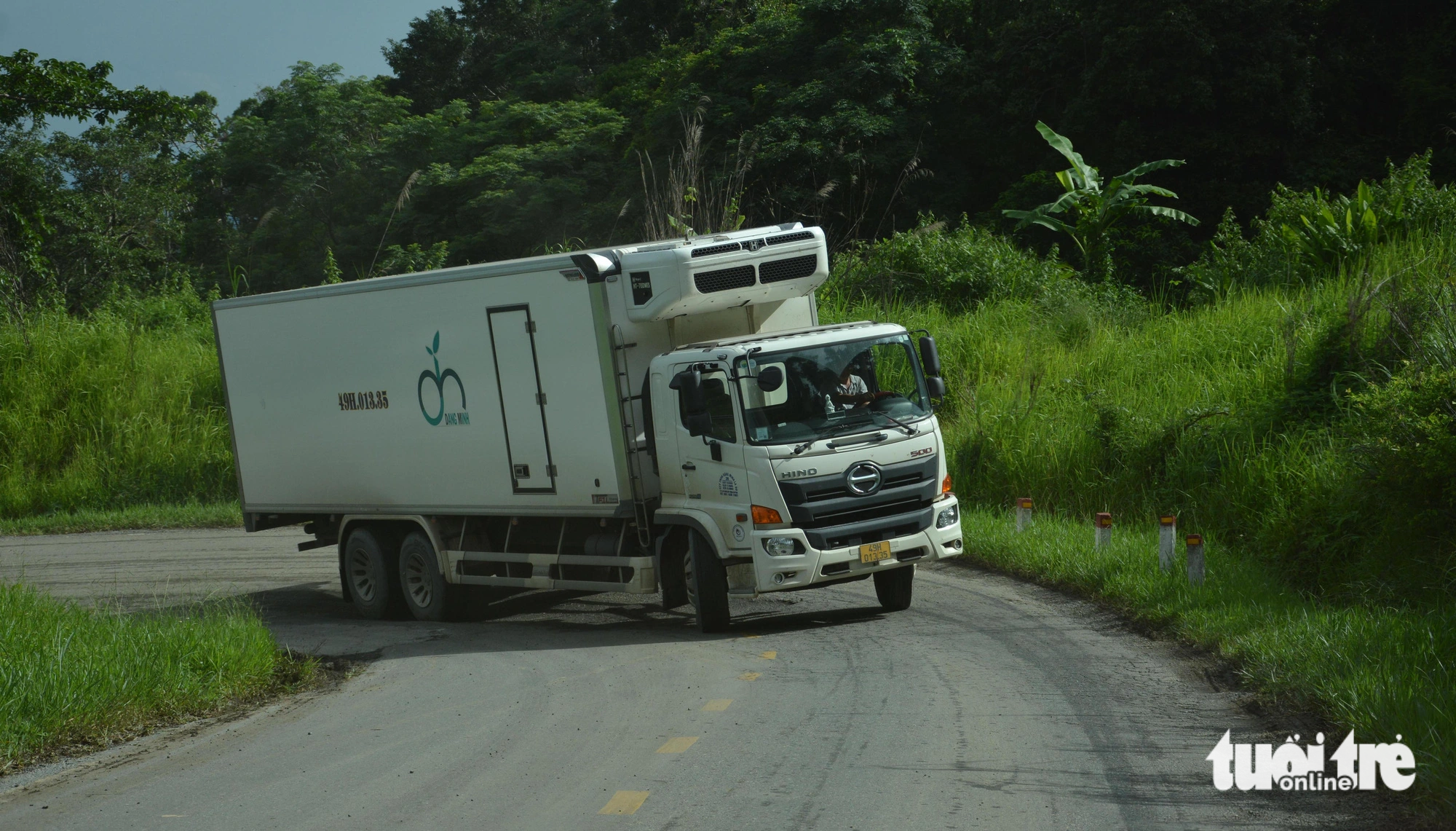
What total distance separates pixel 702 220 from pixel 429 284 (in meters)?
10.8

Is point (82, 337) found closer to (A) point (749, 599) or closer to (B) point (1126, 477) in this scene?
(A) point (749, 599)

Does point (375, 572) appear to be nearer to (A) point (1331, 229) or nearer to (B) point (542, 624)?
(B) point (542, 624)

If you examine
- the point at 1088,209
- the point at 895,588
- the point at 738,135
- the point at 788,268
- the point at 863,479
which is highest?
the point at 738,135

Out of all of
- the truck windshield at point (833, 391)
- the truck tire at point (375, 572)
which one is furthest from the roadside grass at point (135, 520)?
the truck windshield at point (833, 391)

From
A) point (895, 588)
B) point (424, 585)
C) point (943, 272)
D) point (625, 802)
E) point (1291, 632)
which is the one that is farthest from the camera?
point (943, 272)

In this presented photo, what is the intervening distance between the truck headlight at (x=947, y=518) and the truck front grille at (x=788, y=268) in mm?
2566

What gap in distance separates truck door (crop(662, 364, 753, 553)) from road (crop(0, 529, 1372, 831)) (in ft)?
3.30

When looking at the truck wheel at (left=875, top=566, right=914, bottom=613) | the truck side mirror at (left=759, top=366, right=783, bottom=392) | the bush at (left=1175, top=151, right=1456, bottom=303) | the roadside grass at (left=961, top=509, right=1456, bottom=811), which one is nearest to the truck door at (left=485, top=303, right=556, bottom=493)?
the truck side mirror at (left=759, top=366, right=783, bottom=392)

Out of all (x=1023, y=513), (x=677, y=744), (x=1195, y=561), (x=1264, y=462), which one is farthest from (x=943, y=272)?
(x=677, y=744)

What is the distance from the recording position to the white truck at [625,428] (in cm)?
1057

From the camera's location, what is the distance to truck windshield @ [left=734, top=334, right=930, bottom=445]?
1059 cm

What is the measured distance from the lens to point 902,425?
10.9m

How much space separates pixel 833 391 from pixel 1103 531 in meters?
3.38

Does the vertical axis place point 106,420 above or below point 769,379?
above
